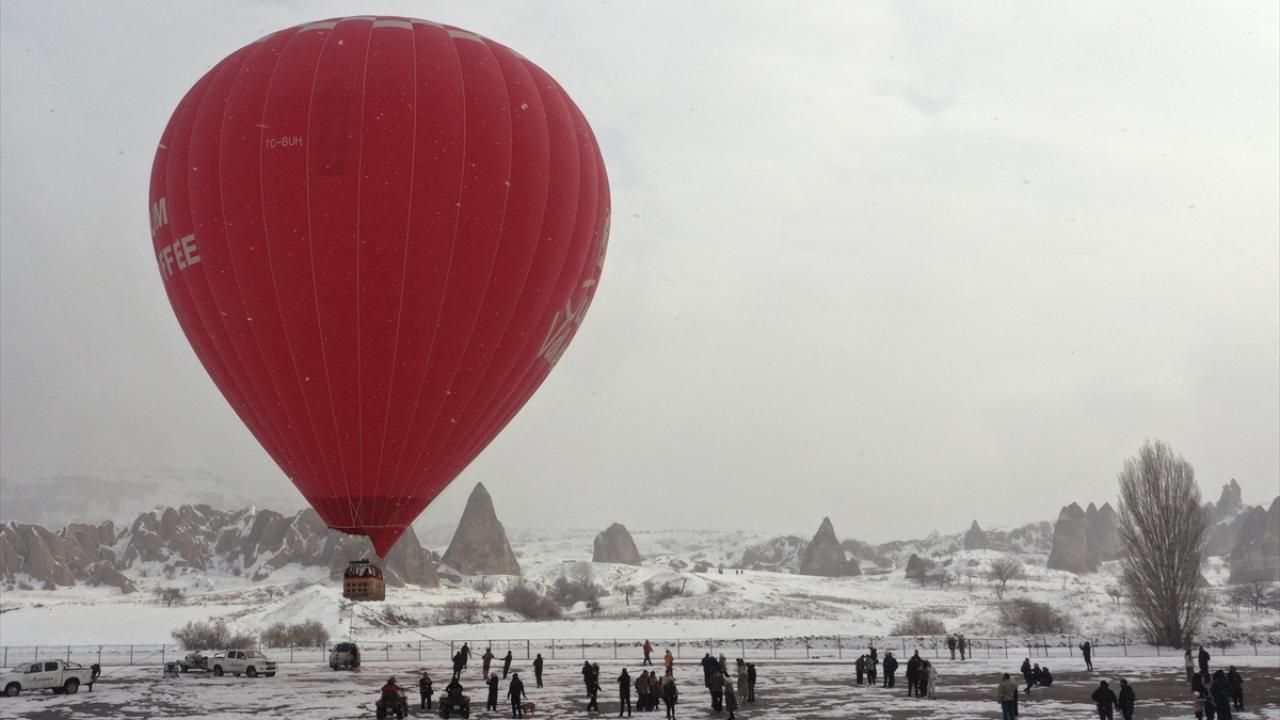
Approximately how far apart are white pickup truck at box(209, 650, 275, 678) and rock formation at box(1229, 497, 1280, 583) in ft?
549

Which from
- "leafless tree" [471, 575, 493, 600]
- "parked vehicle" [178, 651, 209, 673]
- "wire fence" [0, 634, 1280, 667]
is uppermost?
"parked vehicle" [178, 651, 209, 673]

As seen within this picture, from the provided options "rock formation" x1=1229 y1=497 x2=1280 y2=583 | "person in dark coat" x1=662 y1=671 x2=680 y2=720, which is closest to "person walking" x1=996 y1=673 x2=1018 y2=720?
"person in dark coat" x1=662 y1=671 x2=680 y2=720

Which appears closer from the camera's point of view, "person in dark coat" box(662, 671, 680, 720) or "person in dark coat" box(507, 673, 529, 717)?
"person in dark coat" box(662, 671, 680, 720)

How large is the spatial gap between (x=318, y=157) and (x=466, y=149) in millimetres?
3112

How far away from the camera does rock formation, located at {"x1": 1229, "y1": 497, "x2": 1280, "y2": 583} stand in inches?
6324

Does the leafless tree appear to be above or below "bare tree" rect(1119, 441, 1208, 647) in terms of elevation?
below

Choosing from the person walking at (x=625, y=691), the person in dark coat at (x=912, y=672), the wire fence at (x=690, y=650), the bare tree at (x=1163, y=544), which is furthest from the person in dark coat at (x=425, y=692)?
the bare tree at (x=1163, y=544)

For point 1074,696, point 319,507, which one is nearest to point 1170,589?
point 1074,696

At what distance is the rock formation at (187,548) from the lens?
155 m

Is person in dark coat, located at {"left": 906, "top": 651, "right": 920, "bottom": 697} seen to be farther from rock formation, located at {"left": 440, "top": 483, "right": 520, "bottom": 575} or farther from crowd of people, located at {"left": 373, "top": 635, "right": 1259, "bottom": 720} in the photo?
rock formation, located at {"left": 440, "top": 483, "right": 520, "bottom": 575}

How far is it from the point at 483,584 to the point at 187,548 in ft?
248

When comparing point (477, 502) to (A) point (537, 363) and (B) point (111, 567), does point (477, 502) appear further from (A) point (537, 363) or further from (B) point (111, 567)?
(A) point (537, 363)

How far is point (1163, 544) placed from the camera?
51688mm

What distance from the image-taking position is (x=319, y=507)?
20.9m
